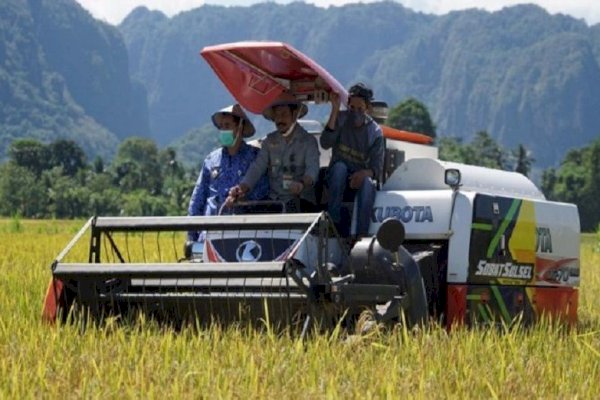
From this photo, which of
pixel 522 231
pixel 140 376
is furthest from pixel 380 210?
pixel 140 376

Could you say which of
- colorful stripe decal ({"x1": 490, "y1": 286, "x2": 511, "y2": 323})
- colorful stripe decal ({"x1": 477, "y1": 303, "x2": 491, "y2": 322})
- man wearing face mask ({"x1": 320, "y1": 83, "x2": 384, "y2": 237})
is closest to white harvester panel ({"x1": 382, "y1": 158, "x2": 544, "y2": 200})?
man wearing face mask ({"x1": 320, "y1": 83, "x2": 384, "y2": 237})

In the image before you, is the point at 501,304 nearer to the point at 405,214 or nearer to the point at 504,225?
the point at 504,225

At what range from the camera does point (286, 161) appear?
8836 mm

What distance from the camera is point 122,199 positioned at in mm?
92875

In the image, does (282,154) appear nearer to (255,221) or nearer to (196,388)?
(255,221)

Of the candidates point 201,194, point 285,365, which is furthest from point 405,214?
point 285,365

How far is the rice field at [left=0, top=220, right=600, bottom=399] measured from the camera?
16.6ft

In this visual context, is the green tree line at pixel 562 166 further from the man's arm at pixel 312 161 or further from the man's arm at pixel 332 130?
the man's arm at pixel 312 161

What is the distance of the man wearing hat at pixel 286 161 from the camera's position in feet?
28.7

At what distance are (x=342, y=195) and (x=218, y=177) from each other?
1203mm

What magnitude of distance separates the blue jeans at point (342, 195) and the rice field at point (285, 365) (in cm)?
130

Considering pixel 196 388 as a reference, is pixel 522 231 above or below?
above

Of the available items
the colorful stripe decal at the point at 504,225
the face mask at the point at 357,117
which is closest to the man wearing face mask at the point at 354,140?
the face mask at the point at 357,117

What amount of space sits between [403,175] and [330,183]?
2.15ft
